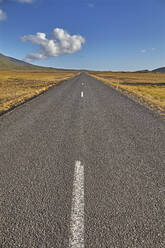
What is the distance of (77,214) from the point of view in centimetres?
218

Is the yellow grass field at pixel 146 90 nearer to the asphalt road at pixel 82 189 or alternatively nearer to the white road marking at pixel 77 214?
the asphalt road at pixel 82 189

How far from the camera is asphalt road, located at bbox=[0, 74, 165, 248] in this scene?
1.91 metres

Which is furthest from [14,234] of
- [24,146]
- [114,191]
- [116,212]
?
[24,146]

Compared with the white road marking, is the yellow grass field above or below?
above

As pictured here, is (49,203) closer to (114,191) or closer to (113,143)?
(114,191)

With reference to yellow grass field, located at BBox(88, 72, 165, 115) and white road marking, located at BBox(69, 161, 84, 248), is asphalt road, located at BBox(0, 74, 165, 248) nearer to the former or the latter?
white road marking, located at BBox(69, 161, 84, 248)

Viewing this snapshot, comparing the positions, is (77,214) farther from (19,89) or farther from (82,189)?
(19,89)

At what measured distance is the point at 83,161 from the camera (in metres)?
3.50

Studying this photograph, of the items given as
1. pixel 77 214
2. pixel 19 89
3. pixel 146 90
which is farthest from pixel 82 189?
pixel 146 90

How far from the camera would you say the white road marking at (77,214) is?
1841 millimetres

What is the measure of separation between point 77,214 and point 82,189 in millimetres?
485

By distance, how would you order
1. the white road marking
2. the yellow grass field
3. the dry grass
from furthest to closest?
the yellow grass field < the dry grass < the white road marking

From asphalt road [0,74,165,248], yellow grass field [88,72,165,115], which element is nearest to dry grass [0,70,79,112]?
asphalt road [0,74,165,248]

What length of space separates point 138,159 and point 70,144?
173 cm
